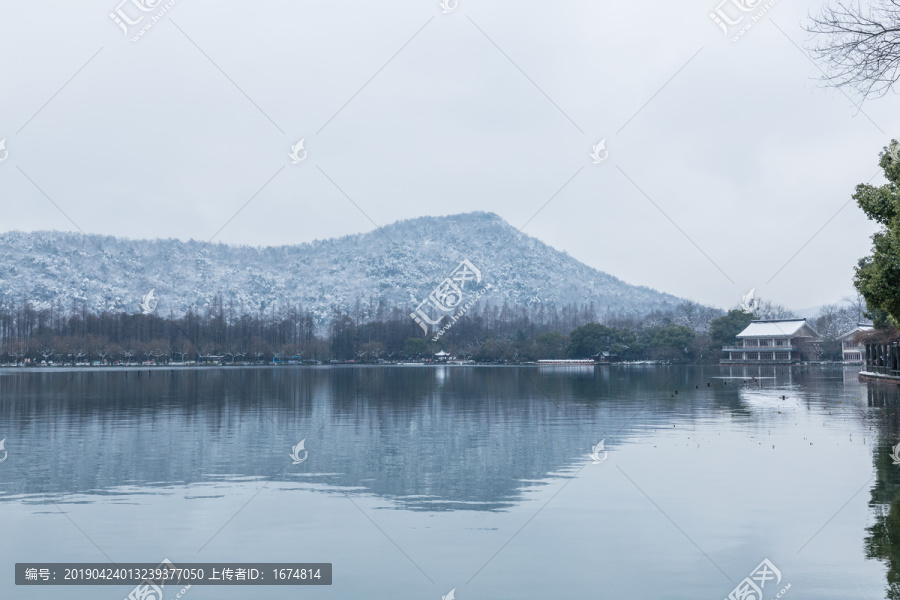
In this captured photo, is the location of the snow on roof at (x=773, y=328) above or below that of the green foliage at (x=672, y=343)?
above

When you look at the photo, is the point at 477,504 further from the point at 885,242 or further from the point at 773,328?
the point at 773,328

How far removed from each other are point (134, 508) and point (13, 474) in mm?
5788

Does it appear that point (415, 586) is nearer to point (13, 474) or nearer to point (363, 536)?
point (363, 536)

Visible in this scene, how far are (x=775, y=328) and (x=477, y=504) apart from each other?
131 meters

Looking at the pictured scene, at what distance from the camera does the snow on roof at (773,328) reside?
13412cm

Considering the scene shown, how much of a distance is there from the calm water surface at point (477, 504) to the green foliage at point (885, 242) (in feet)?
13.3

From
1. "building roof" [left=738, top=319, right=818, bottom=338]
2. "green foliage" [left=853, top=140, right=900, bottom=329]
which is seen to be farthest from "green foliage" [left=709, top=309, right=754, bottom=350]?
"green foliage" [left=853, top=140, right=900, bottom=329]

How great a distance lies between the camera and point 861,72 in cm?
1016

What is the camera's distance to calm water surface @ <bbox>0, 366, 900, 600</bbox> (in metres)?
10.9

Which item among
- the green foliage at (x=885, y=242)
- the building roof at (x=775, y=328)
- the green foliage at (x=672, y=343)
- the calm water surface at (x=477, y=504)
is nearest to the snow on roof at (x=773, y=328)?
the building roof at (x=775, y=328)

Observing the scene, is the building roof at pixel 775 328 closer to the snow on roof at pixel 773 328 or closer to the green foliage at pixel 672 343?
the snow on roof at pixel 773 328

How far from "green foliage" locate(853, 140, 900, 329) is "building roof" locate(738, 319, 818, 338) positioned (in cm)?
11362

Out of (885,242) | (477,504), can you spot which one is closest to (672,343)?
(885,242)

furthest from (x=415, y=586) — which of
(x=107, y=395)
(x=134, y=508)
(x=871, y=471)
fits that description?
(x=107, y=395)
